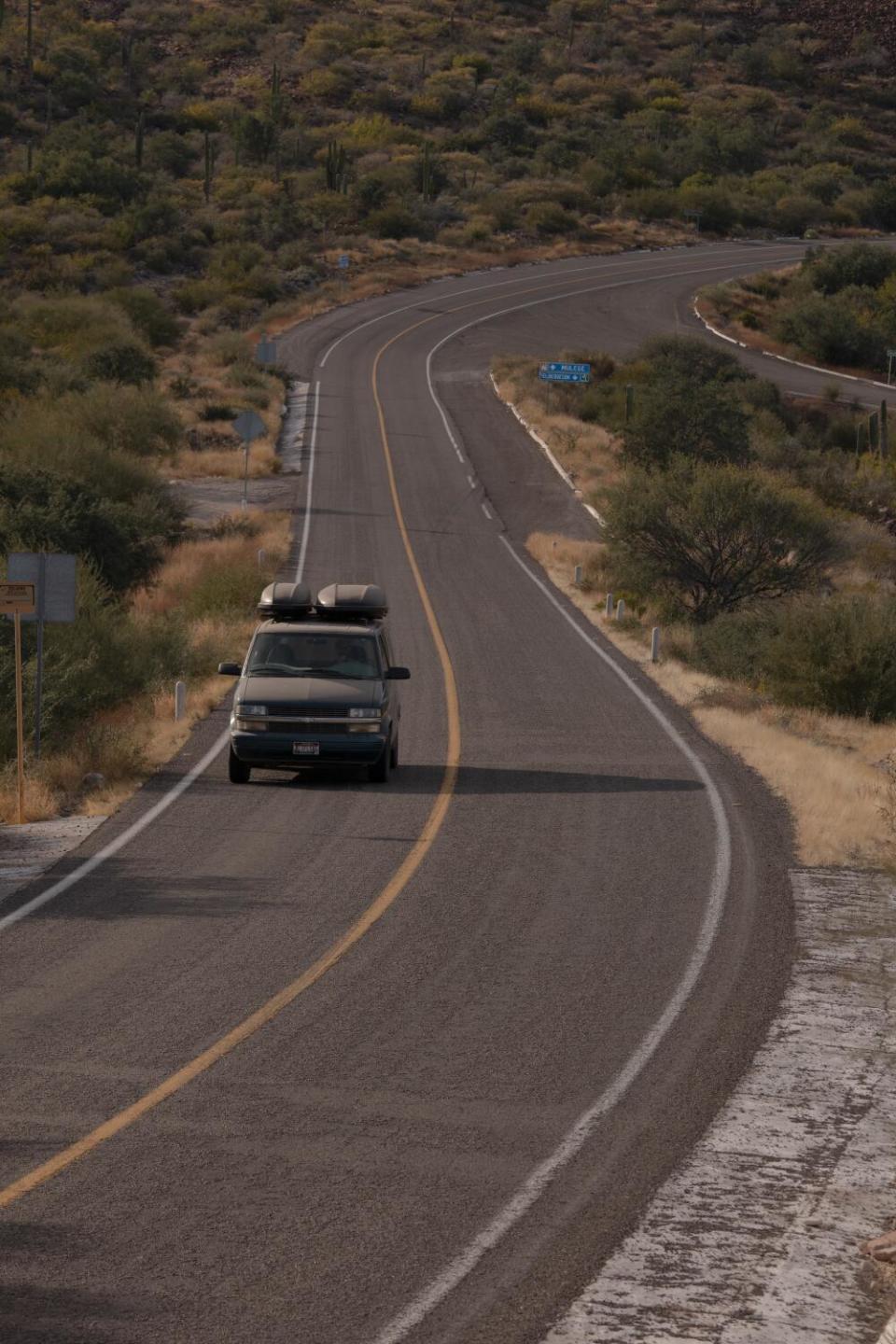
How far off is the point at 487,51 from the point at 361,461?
108831 mm

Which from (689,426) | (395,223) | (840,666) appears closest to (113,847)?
(840,666)

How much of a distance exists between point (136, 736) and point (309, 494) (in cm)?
3291

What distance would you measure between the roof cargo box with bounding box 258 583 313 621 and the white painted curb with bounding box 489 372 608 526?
28.0 meters

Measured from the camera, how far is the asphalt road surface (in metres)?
7.68

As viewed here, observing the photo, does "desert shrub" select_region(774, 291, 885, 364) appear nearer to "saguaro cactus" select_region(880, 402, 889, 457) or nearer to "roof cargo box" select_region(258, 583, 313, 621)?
"saguaro cactus" select_region(880, 402, 889, 457)

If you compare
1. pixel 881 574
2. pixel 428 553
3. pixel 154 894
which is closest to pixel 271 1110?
pixel 154 894

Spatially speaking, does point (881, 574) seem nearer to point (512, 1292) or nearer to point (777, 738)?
point (777, 738)

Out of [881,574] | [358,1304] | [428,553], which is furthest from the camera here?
[881,574]

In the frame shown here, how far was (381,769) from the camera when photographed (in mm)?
20969

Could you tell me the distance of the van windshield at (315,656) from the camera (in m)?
21.5

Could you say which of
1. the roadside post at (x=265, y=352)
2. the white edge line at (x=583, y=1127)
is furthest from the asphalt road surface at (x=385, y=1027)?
the roadside post at (x=265, y=352)

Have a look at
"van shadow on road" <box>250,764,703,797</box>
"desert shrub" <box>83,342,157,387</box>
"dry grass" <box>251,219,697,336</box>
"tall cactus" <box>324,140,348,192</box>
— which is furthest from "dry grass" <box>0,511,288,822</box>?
"tall cactus" <box>324,140,348,192</box>

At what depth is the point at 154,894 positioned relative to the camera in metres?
15.2

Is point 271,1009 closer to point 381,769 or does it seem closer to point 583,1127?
point 583,1127
